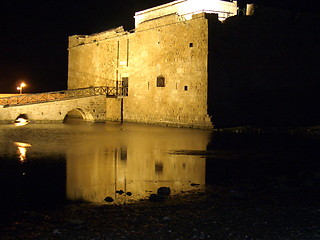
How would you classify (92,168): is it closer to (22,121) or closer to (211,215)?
(211,215)

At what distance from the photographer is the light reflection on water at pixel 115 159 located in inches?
283

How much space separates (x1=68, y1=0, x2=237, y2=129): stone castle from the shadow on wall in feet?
1.99

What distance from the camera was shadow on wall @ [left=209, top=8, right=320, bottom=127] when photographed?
19.0 metres

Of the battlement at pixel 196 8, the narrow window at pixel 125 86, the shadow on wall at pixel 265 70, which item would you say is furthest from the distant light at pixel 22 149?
the narrow window at pixel 125 86

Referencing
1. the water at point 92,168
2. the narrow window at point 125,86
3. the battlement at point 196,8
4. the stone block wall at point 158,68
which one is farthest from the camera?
the narrow window at point 125,86

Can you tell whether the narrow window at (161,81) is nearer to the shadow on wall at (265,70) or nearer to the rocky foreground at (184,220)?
the shadow on wall at (265,70)

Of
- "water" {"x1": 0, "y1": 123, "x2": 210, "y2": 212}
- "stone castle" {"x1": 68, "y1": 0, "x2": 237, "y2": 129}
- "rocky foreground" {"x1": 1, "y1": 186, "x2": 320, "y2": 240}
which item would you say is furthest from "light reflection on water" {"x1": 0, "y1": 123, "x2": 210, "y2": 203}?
"stone castle" {"x1": 68, "y1": 0, "x2": 237, "y2": 129}

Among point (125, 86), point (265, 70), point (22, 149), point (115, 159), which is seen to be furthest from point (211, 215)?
point (125, 86)

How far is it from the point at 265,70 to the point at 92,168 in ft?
42.9

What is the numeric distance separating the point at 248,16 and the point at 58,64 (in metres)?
22.3

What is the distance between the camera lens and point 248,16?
1930 cm

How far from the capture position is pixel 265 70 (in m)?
19.8

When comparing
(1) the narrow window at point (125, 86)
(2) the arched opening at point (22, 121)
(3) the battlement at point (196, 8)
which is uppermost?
(3) the battlement at point (196, 8)

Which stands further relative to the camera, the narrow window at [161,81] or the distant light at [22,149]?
the narrow window at [161,81]
